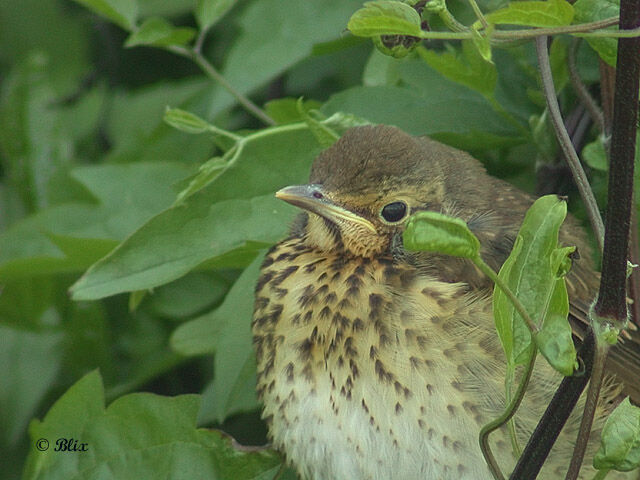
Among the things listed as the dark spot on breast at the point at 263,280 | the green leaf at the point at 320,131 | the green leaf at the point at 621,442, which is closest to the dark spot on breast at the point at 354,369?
the dark spot on breast at the point at 263,280

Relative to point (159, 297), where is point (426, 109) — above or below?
above

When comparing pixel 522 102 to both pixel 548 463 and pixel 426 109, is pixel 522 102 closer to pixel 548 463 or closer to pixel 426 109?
pixel 426 109

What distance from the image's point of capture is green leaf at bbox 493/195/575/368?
1424 millimetres

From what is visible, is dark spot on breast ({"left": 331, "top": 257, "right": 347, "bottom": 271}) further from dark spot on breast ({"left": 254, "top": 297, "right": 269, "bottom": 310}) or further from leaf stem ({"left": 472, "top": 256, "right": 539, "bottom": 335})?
leaf stem ({"left": 472, "top": 256, "right": 539, "bottom": 335})

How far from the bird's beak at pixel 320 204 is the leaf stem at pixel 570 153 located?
539 mm

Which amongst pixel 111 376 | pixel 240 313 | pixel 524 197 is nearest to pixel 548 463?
pixel 524 197

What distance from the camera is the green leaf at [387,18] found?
1434mm

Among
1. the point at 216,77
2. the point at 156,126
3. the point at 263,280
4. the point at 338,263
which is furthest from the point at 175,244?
the point at 156,126

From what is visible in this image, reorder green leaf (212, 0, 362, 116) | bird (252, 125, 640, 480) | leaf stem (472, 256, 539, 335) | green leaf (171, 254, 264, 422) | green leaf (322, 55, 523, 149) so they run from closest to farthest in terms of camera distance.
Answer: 1. leaf stem (472, 256, 539, 335)
2. bird (252, 125, 640, 480)
3. green leaf (171, 254, 264, 422)
4. green leaf (322, 55, 523, 149)
5. green leaf (212, 0, 362, 116)

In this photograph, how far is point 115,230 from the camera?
2.76m

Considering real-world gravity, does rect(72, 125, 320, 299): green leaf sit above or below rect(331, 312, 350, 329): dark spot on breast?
above

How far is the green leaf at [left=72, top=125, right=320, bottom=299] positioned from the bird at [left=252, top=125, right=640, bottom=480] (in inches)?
5.3

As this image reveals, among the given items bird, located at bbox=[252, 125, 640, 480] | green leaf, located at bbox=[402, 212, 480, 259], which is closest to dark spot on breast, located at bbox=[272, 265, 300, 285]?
bird, located at bbox=[252, 125, 640, 480]

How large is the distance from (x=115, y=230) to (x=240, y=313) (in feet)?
1.71
